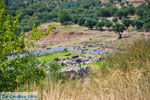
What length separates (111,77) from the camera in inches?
163

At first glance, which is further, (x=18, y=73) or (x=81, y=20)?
(x=81, y=20)

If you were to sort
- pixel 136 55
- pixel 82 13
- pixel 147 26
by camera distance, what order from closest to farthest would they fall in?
pixel 136 55 → pixel 147 26 → pixel 82 13

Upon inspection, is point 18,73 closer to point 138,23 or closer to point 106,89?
point 106,89

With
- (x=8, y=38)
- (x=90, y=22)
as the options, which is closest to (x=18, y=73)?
(x=8, y=38)

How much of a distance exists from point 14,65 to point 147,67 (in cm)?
285

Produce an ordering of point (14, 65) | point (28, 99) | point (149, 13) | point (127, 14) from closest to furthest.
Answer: point (28, 99)
point (14, 65)
point (149, 13)
point (127, 14)

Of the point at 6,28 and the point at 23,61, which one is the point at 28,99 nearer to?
the point at 23,61

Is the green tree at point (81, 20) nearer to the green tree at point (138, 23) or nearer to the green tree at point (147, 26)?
the green tree at point (138, 23)

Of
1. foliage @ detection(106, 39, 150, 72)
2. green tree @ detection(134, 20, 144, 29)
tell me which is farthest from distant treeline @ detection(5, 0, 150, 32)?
foliage @ detection(106, 39, 150, 72)

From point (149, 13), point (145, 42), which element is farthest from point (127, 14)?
point (145, 42)

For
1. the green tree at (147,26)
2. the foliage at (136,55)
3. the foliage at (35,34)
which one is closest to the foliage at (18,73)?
the foliage at (35,34)

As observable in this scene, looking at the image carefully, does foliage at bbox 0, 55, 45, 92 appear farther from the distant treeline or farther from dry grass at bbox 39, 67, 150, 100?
the distant treeline

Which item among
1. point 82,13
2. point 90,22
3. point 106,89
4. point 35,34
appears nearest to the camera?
point 106,89

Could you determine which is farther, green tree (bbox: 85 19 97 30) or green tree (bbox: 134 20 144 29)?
green tree (bbox: 85 19 97 30)
